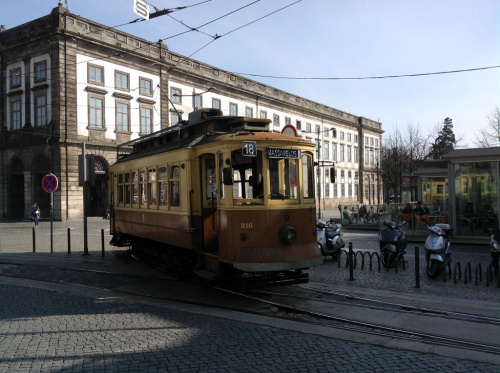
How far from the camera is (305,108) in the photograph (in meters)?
62.3

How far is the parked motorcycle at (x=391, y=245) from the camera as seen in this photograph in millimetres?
11195

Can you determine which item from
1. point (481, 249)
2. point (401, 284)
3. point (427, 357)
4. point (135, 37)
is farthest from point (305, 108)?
point (427, 357)

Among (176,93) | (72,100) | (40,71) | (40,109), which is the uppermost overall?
(40,71)

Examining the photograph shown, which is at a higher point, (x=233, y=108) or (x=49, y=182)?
(x=233, y=108)

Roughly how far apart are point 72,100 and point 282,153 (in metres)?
31.1

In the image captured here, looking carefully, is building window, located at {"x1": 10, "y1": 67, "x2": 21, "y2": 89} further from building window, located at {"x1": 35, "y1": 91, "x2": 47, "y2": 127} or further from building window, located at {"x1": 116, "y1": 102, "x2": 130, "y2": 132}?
building window, located at {"x1": 116, "y1": 102, "x2": 130, "y2": 132}

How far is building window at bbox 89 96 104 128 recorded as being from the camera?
36.5m

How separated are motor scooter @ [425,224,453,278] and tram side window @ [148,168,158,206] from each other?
Result: 6265mm

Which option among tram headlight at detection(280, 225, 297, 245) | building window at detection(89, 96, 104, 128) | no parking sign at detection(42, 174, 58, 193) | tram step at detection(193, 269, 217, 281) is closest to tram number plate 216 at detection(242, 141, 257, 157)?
tram headlight at detection(280, 225, 297, 245)

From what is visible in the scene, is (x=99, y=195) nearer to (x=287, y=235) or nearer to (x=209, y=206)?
(x=209, y=206)

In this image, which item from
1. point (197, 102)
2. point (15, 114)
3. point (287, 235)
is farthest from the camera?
point (197, 102)

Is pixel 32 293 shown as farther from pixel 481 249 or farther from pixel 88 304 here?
pixel 481 249

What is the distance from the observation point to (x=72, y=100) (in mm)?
35094

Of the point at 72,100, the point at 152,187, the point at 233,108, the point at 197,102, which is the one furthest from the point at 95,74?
the point at 152,187
